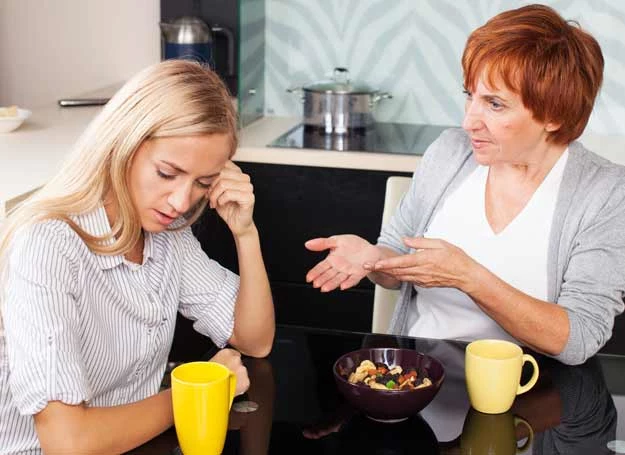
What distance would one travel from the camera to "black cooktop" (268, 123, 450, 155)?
2830mm

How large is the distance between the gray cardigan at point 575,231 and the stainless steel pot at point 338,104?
3.10ft

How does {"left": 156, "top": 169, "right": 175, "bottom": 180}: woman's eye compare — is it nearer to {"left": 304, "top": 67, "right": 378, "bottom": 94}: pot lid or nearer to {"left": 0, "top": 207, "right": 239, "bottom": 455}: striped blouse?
{"left": 0, "top": 207, "right": 239, "bottom": 455}: striped blouse

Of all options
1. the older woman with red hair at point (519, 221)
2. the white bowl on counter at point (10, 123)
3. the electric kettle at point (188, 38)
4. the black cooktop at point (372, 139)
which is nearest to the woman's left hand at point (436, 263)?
the older woman with red hair at point (519, 221)

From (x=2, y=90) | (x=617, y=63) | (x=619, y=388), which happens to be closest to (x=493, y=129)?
(x=619, y=388)

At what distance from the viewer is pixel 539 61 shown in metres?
1.83

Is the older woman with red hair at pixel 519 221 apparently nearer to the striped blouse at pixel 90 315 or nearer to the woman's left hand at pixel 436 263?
the woman's left hand at pixel 436 263

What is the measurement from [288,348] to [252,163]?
1.21 metres

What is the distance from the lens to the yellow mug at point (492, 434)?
4.33 feet

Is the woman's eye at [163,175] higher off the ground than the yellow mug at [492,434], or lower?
higher

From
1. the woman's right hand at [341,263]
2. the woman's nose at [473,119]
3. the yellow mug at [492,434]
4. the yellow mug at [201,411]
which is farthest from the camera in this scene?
the woman's nose at [473,119]

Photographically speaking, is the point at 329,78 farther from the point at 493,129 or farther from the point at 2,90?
the point at 493,129

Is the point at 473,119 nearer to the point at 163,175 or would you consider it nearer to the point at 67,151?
the point at 163,175

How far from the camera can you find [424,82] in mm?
3191

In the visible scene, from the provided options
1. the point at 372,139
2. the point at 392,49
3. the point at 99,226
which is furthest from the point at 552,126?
the point at 392,49
